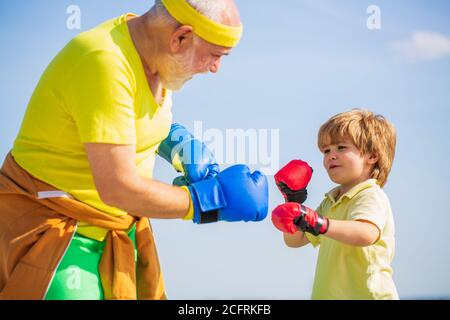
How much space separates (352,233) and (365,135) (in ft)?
2.40

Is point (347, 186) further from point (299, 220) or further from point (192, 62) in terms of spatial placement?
point (192, 62)

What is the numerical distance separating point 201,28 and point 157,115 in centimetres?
41

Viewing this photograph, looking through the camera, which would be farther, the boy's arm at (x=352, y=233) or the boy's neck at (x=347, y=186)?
the boy's neck at (x=347, y=186)

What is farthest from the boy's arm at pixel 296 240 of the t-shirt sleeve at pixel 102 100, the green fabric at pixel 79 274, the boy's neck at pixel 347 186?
the t-shirt sleeve at pixel 102 100

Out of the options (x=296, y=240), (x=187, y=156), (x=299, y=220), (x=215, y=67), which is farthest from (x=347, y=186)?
(x=215, y=67)

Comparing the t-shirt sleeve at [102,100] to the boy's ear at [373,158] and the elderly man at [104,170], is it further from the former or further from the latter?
the boy's ear at [373,158]

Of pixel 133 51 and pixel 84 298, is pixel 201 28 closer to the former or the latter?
pixel 133 51

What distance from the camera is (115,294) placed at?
8.98 feet

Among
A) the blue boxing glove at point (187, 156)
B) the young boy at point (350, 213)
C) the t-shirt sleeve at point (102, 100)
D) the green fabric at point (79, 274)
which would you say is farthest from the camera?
the young boy at point (350, 213)

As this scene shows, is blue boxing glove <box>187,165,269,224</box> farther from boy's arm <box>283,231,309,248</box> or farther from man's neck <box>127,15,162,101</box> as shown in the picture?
boy's arm <box>283,231,309,248</box>

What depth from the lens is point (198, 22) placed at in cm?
267

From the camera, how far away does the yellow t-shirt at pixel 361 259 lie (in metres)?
3.59

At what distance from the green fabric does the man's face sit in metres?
0.77

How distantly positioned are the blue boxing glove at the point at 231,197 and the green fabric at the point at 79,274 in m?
0.46
